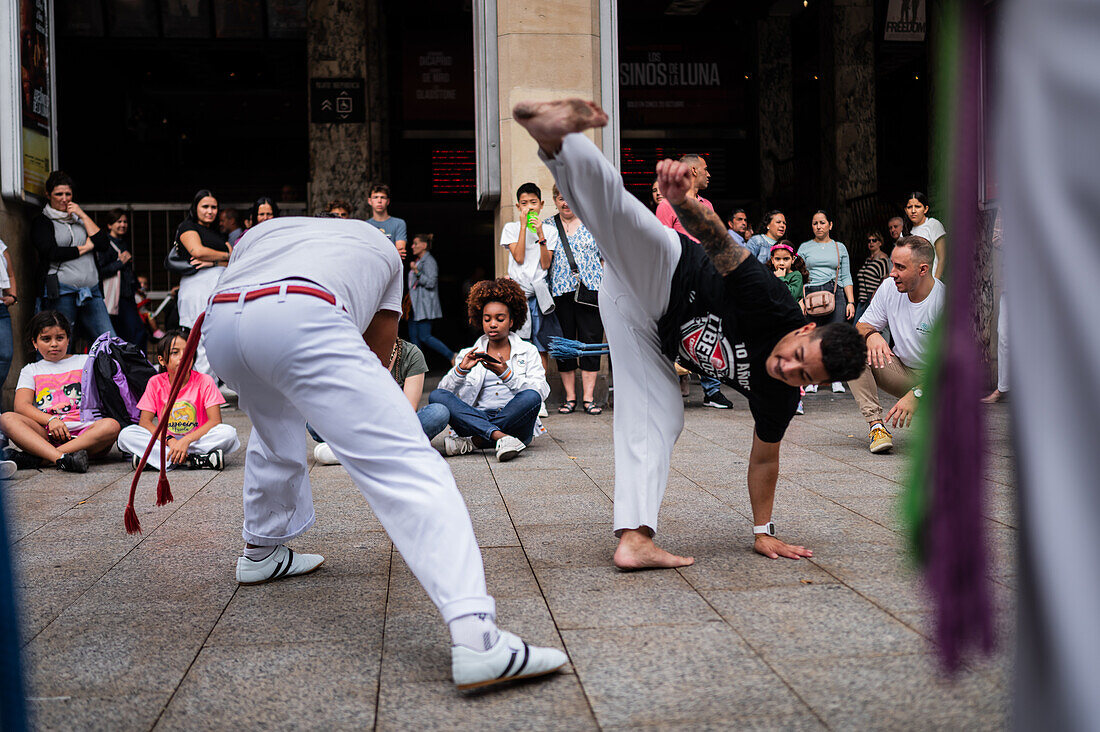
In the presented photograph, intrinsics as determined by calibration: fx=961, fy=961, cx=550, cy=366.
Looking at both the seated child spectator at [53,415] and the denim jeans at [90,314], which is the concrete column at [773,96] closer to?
the denim jeans at [90,314]

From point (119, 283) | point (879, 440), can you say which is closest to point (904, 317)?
point (879, 440)

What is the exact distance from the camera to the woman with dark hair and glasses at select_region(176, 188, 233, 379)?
828cm

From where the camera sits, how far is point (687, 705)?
224cm

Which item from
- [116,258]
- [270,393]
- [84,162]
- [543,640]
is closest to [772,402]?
[543,640]

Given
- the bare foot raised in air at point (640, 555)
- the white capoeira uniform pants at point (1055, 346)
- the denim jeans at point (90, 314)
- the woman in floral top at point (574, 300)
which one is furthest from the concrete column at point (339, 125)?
the white capoeira uniform pants at point (1055, 346)

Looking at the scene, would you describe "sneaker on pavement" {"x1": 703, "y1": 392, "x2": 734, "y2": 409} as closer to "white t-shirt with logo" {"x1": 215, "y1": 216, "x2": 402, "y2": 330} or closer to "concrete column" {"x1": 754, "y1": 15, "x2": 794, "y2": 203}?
"white t-shirt with logo" {"x1": 215, "y1": 216, "x2": 402, "y2": 330}

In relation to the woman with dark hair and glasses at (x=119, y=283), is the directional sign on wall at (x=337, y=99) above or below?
above

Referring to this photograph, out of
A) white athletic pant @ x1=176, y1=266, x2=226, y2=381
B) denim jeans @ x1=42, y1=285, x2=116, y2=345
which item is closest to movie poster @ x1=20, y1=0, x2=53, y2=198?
denim jeans @ x1=42, y1=285, x2=116, y2=345

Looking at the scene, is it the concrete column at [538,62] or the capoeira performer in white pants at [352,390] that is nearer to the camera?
the capoeira performer in white pants at [352,390]

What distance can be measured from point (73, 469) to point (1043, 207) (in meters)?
5.97

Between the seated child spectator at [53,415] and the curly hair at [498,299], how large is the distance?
2.42m

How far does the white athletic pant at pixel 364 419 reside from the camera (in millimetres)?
2393

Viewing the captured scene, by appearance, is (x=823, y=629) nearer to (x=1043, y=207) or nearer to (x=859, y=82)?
(x=1043, y=207)

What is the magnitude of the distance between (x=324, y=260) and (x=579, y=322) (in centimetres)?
559
